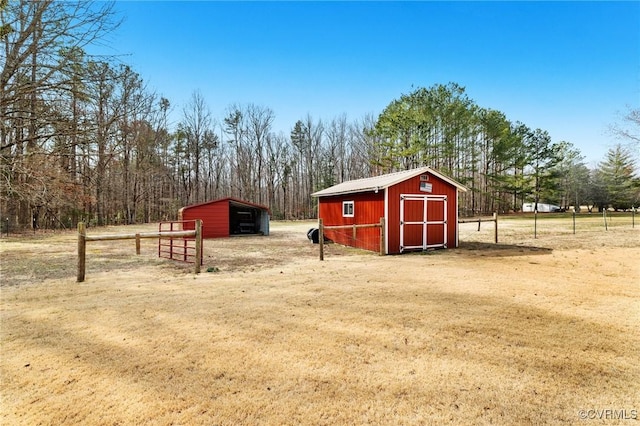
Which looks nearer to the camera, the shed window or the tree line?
the tree line

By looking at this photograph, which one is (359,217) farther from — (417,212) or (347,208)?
(417,212)

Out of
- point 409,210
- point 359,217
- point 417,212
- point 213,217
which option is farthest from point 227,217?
point 417,212

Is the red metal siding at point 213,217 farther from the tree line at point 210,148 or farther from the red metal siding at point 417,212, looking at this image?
the red metal siding at point 417,212

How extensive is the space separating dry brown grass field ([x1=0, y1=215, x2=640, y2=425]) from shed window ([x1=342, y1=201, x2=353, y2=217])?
616cm

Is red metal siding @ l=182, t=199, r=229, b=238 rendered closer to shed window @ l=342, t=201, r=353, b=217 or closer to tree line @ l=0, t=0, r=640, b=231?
tree line @ l=0, t=0, r=640, b=231

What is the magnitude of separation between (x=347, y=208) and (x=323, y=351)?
9670mm

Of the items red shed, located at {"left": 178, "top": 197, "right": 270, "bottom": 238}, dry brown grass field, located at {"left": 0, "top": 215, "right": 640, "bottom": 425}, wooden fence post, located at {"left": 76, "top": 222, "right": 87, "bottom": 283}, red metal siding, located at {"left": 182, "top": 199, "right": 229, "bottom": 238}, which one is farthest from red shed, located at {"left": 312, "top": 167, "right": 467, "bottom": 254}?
wooden fence post, located at {"left": 76, "top": 222, "right": 87, "bottom": 283}

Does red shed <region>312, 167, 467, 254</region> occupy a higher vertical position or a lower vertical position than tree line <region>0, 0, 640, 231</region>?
lower

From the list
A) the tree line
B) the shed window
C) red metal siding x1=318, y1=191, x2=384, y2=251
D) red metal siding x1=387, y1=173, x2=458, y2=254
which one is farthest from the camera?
the shed window

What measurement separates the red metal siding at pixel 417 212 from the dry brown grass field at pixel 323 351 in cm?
425

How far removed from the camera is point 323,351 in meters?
2.93

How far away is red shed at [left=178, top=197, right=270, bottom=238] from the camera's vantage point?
15453 mm

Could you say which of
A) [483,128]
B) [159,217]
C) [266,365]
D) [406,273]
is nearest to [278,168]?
[159,217]

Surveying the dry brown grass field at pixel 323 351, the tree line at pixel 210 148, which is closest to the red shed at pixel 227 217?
the tree line at pixel 210 148
